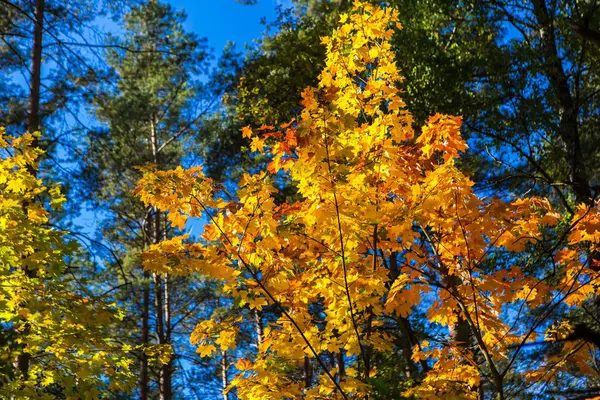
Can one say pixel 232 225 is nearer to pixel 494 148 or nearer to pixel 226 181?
pixel 494 148

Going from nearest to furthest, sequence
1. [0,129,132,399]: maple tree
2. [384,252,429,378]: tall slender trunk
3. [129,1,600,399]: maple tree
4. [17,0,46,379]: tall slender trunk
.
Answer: [129,1,600,399]: maple tree, [0,129,132,399]: maple tree, [384,252,429,378]: tall slender trunk, [17,0,46,379]: tall slender trunk

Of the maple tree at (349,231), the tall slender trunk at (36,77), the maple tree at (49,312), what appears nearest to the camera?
the maple tree at (349,231)

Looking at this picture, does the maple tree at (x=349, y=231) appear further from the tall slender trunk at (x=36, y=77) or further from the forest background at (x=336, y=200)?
the tall slender trunk at (x=36, y=77)

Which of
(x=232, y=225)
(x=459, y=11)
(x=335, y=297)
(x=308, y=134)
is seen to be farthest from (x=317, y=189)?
(x=459, y=11)

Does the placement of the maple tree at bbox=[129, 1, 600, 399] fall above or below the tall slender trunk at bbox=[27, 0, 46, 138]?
below

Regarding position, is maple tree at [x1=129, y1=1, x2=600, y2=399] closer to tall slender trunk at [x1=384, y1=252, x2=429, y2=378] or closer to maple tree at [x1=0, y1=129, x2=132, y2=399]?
maple tree at [x1=0, y1=129, x2=132, y2=399]

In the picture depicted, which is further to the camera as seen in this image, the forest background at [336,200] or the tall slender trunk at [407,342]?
the tall slender trunk at [407,342]

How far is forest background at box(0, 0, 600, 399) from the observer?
3.72 meters

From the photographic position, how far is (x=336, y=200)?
137 inches

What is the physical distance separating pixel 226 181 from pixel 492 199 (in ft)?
30.7

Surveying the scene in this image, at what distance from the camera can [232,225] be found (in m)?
3.52

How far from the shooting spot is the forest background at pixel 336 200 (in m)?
3.72

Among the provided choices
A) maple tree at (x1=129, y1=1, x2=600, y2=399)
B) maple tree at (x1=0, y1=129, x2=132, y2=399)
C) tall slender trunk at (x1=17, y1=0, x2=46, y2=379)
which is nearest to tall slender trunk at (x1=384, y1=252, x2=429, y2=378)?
maple tree at (x1=129, y1=1, x2=600, y2=399)

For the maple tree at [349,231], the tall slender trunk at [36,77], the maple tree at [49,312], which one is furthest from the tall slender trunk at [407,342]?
the tall slender trunk at [36,77]
